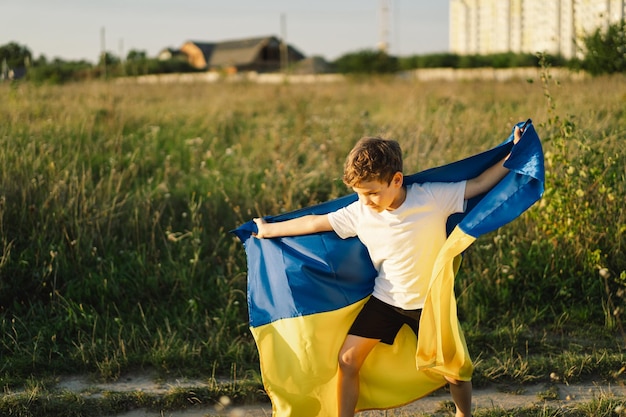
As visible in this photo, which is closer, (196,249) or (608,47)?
(196,249)

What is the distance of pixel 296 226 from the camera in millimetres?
3732

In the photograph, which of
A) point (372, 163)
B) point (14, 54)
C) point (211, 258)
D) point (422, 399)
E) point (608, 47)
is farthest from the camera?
point (14, 54)

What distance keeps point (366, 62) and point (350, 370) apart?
35519 mm

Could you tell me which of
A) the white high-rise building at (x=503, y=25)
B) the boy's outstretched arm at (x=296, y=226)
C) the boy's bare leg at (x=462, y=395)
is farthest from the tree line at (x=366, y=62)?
the boy's bare leg at (x=462, y=395)

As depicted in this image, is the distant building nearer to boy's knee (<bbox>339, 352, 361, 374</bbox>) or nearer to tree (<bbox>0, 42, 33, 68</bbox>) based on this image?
tree (<bbox>0, 42, 33, 68</bbox>)

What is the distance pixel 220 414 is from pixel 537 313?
250cm

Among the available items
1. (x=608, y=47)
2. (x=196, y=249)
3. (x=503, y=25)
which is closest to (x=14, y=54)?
(x=196, y=249)

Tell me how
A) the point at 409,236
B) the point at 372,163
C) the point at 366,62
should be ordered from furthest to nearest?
the point at 366,62
the point at 409,236
the point at 372,163

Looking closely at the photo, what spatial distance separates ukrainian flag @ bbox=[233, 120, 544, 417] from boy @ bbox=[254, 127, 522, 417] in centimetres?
9

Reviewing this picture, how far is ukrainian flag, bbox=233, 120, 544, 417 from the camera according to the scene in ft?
11.4

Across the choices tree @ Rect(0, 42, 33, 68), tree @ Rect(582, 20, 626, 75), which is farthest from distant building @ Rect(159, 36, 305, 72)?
tree @ Rect(582, 20, 626, 75)

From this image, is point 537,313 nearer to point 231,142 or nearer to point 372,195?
point 372,195

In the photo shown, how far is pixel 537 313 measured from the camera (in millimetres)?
5379

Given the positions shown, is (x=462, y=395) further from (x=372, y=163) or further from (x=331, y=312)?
(x=372, y=163)
